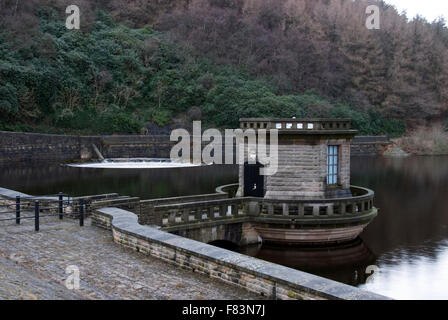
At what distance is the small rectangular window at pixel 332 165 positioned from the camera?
1920 cm

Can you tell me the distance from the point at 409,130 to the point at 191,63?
31.1 meters

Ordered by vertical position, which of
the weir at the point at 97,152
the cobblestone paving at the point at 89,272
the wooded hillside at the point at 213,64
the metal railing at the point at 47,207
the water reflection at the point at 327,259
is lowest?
the water reflection at the point at 327,259

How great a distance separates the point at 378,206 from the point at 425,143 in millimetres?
41918

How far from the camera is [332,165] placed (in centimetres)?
1930

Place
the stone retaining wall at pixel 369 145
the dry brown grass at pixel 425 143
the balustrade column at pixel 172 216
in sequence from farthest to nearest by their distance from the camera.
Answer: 1. the dry brown grass at pixel 425 143
2. the stone retaining wall at pixel 369 145
3. the balustrade column at pixel 172 216

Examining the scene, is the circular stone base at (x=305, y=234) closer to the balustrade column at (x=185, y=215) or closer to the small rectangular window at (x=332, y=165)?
the small rectangular window at (x=332, y=165)

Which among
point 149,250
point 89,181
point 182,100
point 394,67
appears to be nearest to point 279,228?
point 149,250

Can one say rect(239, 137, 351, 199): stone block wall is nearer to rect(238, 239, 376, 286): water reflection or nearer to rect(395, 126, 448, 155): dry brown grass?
rect(238, 239, 376, 286): water reflection

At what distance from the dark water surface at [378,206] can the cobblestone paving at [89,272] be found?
24.1 ft

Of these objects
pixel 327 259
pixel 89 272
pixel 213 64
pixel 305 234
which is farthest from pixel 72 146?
pixel 89 272

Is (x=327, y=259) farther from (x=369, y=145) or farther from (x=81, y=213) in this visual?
(x=369, y=145)

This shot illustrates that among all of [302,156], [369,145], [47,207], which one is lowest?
[47,207]

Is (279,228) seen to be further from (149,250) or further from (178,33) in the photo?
(178,33)

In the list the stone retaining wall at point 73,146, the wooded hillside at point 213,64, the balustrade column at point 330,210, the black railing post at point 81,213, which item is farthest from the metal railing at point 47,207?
the wooded hillside at point 213,64
